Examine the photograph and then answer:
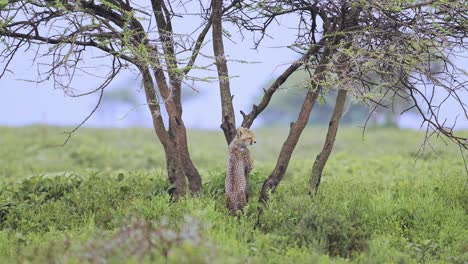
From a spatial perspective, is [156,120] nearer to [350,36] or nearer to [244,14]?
[244,14]

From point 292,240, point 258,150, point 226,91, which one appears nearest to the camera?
point 292,240

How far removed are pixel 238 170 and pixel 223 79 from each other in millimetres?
1432

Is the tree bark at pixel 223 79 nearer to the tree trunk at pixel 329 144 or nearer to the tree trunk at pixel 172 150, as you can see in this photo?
the tree trunk at pixel 172 150

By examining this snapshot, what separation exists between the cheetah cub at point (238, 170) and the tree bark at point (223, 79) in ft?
2.32

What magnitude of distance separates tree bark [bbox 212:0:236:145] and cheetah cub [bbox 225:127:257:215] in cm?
71

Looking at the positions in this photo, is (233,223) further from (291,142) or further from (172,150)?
(172,150)

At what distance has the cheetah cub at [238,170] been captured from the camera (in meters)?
8.80

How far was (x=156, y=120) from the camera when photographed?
389 inches

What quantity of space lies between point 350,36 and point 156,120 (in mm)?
3078

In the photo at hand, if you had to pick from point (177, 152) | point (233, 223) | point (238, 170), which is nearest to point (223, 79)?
point (177, 152)

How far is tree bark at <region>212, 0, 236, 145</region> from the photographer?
9.59m

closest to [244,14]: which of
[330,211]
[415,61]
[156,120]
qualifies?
[156,120]

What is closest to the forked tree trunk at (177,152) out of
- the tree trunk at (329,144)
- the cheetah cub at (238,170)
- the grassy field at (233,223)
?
the grassy field at (233,223)

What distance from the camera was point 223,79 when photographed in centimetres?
953
